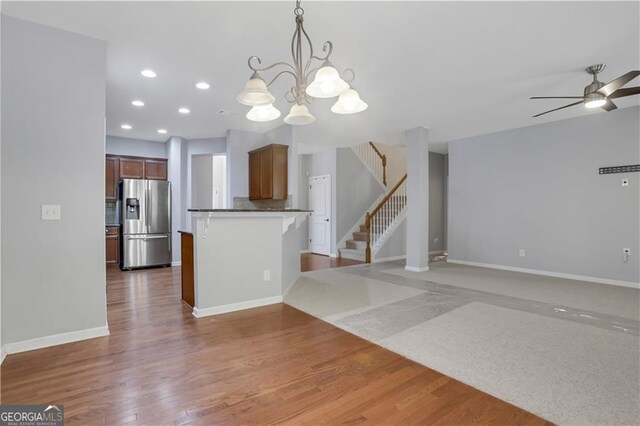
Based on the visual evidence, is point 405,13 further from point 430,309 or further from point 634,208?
point 634,208

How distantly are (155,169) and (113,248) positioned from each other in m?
1.89

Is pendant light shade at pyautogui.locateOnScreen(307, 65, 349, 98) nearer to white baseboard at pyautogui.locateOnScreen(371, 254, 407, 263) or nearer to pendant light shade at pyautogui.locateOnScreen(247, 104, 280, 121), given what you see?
pendant light shade at pyautogui.locateOnScreen(247, 104, 280, 121)

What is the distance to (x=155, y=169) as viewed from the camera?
274 inches

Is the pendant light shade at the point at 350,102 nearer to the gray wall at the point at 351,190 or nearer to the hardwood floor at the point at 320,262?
the hardwood floor at the point at 320,262

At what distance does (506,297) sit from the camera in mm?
4191

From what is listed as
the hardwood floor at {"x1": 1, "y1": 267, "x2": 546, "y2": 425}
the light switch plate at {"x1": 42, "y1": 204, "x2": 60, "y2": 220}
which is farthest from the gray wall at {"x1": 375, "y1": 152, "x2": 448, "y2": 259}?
the light switch plate at {"x1": 42, "y1": 204, "x2": 60, "y2": 220}

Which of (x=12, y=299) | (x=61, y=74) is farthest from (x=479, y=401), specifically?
(x=61, y=74)

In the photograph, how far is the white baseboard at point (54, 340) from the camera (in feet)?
8.26

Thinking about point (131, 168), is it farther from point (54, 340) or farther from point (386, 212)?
point (386, 212)

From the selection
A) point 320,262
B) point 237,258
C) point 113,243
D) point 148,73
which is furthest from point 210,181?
point 237,258

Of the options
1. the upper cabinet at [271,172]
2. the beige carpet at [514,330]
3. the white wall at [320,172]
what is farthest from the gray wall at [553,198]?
the upper cabinet at [271,172]

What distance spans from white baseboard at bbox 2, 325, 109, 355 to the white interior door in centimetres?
580

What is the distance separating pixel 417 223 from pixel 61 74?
543cm

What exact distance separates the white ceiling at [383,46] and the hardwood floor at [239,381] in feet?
9.01
